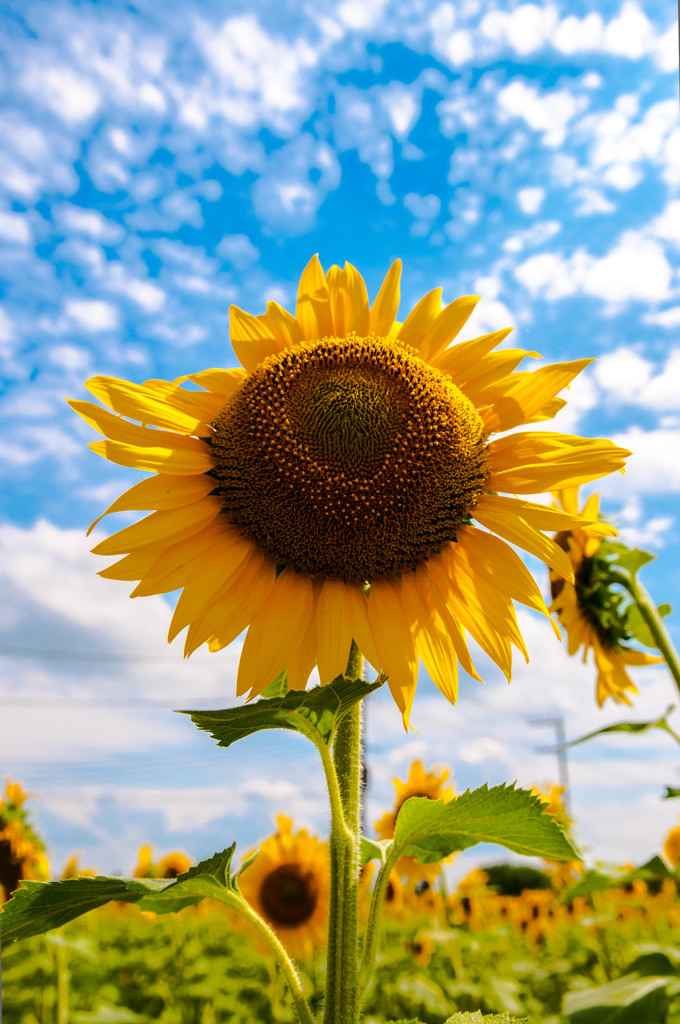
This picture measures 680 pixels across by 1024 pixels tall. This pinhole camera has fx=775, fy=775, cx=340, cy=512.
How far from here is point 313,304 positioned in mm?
1747

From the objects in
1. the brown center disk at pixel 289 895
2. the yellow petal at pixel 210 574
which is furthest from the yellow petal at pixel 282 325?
the brown center disk at pixel 289 895

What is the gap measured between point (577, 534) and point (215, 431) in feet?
5.73

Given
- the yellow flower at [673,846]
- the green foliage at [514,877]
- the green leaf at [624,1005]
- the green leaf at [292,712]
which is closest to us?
the green leaf at [292,712]

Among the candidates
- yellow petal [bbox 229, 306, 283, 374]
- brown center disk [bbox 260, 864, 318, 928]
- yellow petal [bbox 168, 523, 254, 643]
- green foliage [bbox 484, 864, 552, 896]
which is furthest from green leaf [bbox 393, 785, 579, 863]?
green foliage [bbox 484, 864, 552, 896]

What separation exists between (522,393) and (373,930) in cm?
110

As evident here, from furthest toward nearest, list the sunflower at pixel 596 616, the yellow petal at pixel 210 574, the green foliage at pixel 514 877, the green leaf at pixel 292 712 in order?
the green foliage at pixel 514 877, the sunflower at pixel 596 616, the yellow petal at pixel 210 574, the green leaf at pixel 292 712

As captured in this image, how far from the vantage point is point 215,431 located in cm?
165

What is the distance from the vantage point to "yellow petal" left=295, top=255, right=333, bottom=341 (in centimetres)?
173

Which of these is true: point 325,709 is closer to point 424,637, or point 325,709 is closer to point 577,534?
point 424,637

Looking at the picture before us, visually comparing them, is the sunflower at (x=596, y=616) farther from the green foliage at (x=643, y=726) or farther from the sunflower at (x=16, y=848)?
the sunflower at (x=16, y=848)

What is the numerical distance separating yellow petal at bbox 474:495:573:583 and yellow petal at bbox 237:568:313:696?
385 millimetres

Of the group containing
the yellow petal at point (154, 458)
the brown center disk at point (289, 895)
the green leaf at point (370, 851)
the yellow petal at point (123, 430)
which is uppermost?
the yellow petal at point (123, 430)

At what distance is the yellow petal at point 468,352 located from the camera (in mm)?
1713

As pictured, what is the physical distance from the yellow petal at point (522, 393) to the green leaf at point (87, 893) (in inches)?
39.6
